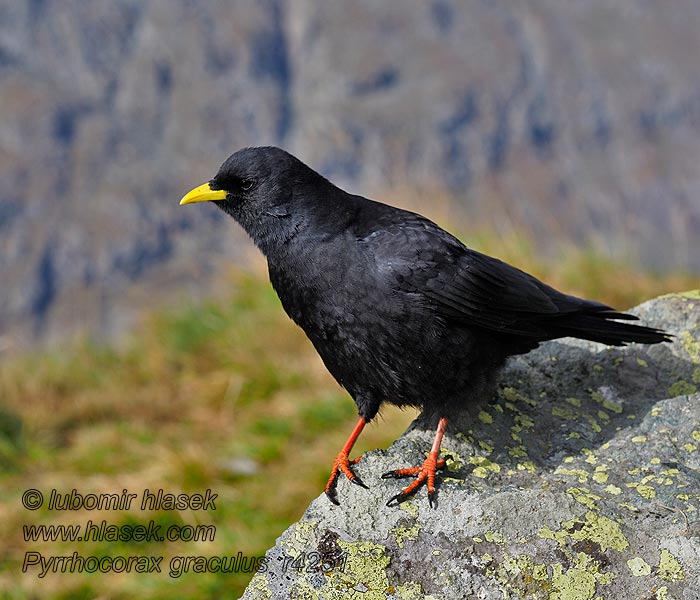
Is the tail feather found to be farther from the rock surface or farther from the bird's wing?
the rock surface

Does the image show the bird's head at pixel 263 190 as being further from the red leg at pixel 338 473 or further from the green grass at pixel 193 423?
the green grass at pixel 193 423

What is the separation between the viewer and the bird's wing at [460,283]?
3.19 m

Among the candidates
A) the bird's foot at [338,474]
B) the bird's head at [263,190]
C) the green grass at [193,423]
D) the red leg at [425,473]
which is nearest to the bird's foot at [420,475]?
the red leg at [425,473]

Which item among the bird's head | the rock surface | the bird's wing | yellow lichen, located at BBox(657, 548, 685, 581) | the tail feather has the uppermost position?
the bird's head

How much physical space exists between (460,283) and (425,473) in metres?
0.88

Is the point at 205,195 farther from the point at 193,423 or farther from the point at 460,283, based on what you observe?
the point at 193,423

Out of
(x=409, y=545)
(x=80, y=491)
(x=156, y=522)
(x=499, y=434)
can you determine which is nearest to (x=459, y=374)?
(x=499, y=434)

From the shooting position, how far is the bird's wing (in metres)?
3.19

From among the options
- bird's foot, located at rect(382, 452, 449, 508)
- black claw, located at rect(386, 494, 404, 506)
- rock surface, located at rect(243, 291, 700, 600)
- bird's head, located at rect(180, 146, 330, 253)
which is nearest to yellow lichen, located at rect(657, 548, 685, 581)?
rock surface, located at rect(243, 291, 700, 600)

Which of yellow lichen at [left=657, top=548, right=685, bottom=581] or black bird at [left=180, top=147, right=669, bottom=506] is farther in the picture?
black bird at [left=180, top=147, right=669, bottom=506]

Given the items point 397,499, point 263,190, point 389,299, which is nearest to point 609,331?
point 389,299

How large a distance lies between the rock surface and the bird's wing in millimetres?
402

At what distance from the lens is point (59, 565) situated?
4945 millimetres

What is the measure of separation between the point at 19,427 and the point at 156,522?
2272 millimetres
